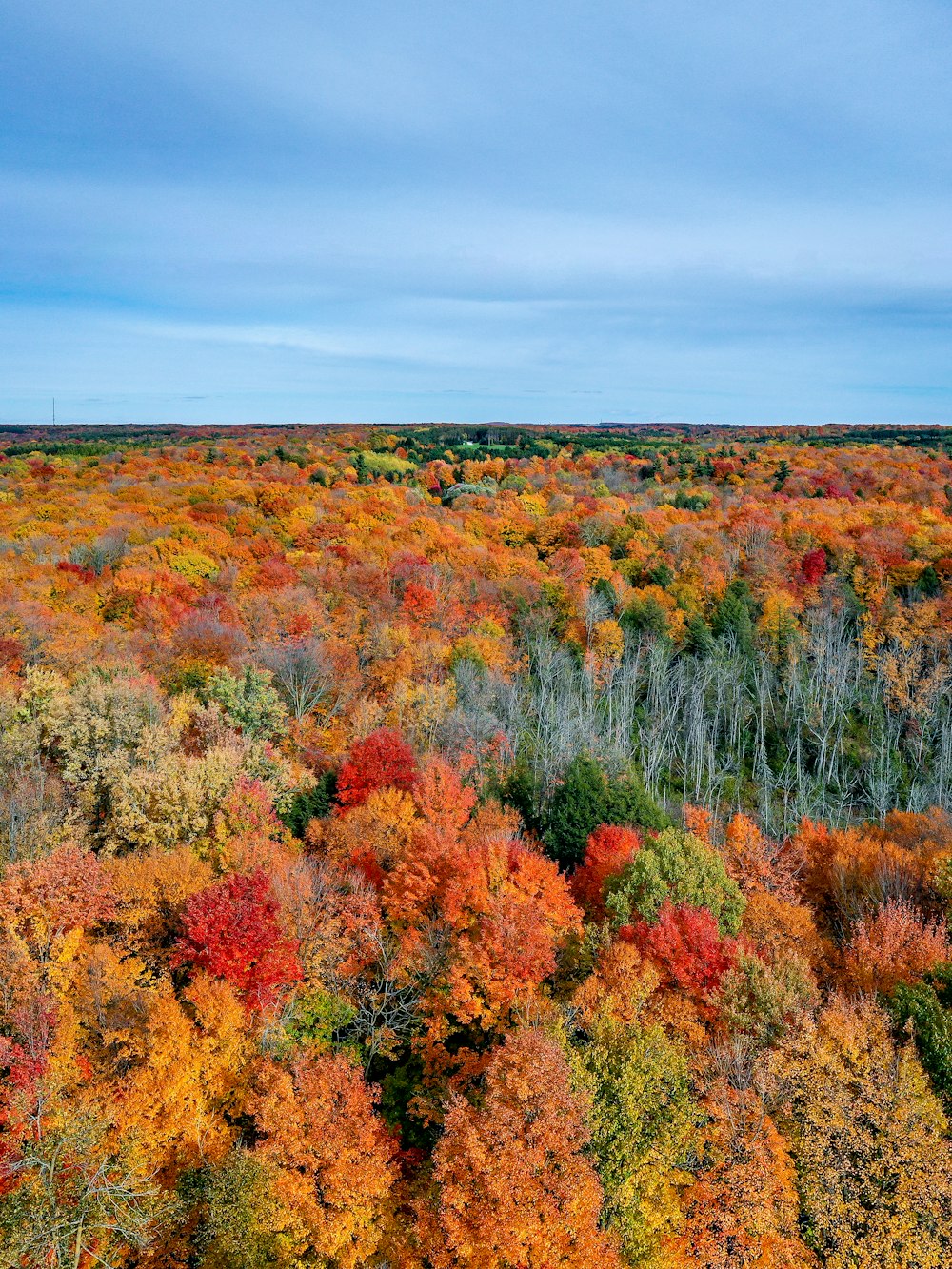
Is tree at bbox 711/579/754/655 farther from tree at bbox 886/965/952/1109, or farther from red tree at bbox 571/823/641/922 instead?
tree at bbox 886/965/952/1109

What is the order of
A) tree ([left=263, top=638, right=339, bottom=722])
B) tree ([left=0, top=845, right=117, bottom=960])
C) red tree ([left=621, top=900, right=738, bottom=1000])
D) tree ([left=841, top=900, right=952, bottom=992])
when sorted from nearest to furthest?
1. red tree ([left=621, top=900, right=738, bottom=1000])
2. tree ([left=841, top=900, right=952, bottom=992])
3. tree ([left=0, top=845, right=117, bottom=960])
4. tree ([left=263, top=638, right=339, bottom=722])

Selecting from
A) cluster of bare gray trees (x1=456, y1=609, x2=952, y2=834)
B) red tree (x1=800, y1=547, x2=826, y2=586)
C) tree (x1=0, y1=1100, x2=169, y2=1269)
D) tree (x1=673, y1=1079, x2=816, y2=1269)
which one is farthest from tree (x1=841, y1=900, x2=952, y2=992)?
red tree (x1=800, y1=547, x2=826, y2=586)

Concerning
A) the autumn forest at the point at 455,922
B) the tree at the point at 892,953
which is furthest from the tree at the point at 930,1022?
the tree at the point at 892,953

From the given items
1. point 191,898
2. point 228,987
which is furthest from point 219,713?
point 228,987

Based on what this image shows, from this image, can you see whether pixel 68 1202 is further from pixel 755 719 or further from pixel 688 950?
pixel 755 719

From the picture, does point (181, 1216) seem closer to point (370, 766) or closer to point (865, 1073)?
point (865, 1073)

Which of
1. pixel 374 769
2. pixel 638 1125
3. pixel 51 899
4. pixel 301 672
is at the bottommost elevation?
pixel 638 1125

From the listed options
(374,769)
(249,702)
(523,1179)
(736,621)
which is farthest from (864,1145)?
(736,621)
